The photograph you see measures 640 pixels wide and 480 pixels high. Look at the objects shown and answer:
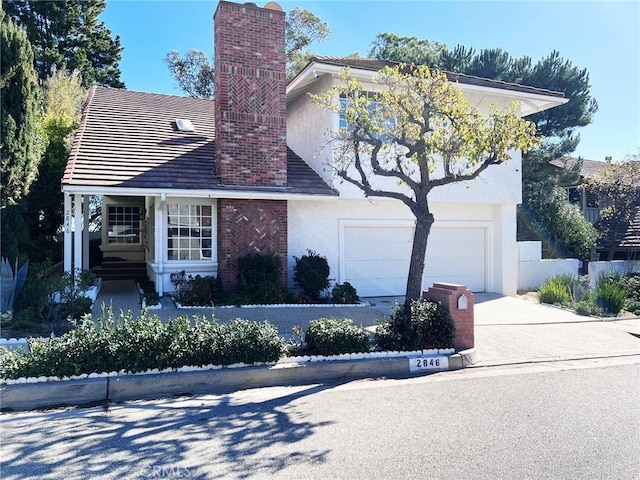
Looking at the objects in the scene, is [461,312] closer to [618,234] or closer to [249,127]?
[249,127]

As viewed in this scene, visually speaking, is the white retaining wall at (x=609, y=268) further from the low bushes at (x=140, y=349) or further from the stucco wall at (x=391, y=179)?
the low bushes at (x=140, y=349)

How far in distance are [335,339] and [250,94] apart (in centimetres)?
731

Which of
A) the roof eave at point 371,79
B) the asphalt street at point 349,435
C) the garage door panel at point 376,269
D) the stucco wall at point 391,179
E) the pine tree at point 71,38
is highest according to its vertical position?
the pine tree at point 71,38

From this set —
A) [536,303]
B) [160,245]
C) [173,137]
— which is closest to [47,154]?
[173,137]

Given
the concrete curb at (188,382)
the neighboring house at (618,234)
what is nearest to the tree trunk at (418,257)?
the concrete curb at (188,382)

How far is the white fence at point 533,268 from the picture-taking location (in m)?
16.6

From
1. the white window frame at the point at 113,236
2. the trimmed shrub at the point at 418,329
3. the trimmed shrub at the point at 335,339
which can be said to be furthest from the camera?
the white window frame at the point at 113,236

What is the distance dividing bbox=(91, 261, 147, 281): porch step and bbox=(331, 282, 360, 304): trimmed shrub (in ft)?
21.8

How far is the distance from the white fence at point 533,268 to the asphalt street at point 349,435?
1015 centimetres

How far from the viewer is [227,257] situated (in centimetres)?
1202

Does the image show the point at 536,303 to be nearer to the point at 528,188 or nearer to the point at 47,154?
the point at 528,188

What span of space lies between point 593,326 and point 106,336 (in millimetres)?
10222

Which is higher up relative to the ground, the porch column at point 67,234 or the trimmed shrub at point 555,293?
the porch column at point 67,234

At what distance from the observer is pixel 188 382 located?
635cm
